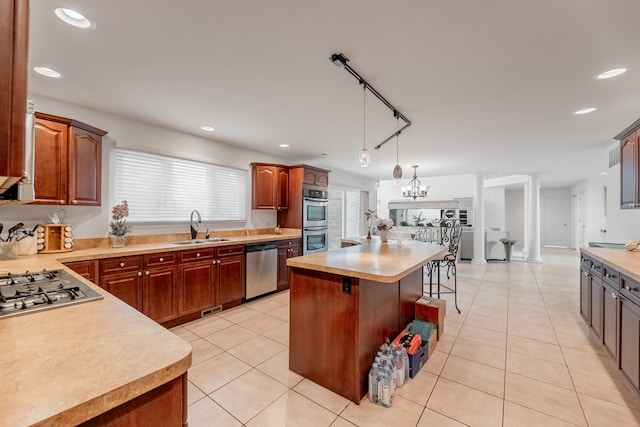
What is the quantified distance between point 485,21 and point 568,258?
9.02 metres

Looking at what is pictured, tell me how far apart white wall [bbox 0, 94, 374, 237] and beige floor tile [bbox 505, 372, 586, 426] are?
395 centimetres

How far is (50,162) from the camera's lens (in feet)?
8.27

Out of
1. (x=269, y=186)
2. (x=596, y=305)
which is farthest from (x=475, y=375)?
(x=269, y=186)

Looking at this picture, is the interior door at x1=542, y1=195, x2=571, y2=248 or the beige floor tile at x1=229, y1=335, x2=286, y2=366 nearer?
the beige floor tile at x1=229, y1=335, x2=286, y2=366

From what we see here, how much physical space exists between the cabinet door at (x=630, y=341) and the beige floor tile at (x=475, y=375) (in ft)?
2.58

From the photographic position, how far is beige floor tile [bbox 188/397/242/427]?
1.70m

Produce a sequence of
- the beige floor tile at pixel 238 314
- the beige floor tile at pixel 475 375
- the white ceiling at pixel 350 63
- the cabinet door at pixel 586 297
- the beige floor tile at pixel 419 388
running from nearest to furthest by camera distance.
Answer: the white ceiling at pixel 350 63 < the beige floor tile at pixel 419 388 < the beige floor tile at pixel 475 375 < the cabinet door at pixel 586 297 < the beige floor tile at pixel 238 314

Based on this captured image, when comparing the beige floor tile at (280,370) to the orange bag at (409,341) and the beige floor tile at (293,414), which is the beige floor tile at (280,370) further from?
the orange bag at (409,341)

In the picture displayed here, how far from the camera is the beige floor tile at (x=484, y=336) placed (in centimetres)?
277

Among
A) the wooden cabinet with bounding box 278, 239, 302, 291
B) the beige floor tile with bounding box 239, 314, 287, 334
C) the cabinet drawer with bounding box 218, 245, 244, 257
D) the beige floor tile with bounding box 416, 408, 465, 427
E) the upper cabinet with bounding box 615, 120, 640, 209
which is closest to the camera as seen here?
the beige floor tile with bounding box 416, 408, 465, 427

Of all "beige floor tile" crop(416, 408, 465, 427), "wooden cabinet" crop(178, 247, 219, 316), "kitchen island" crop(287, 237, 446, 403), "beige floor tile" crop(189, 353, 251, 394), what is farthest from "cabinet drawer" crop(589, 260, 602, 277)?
"wooden cabinet" crop(178, 247, 219, 316)

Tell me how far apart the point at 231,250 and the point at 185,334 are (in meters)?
1.13

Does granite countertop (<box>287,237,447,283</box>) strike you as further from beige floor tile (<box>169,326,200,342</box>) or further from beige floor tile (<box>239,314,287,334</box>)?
beige floor tile (<box>169,326,200,342</box>)

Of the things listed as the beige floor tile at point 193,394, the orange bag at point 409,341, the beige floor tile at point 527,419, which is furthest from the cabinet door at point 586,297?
the beige floor tile at point 193,394
